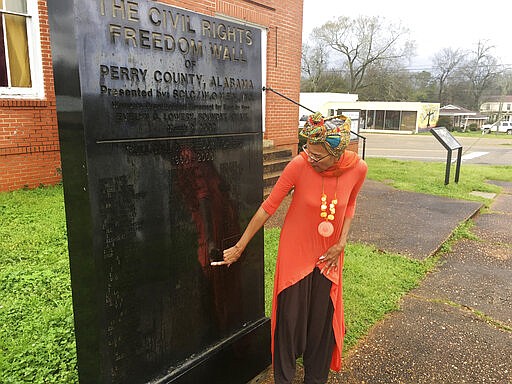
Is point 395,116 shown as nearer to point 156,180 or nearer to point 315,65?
point 315,65

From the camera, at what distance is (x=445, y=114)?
57219 mm

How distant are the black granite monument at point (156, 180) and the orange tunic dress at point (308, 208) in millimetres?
353

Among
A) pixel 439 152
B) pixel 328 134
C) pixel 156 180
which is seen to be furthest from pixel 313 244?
pixel 439 152

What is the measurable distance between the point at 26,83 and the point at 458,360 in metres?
7.04

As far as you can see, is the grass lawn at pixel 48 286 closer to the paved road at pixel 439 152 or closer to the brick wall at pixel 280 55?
the brick wall at pixel 280 55

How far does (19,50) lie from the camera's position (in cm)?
674

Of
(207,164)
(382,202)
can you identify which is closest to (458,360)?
(207,164)

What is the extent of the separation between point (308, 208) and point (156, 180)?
802 mm

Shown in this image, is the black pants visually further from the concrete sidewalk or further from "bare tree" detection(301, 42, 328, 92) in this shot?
"bare tree" detection(301, 42, 328, 92)

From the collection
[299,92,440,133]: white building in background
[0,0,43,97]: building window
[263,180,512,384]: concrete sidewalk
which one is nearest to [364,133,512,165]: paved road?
[263,180,512,384]: concrete sidewalk

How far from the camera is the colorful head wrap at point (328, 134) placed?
6.90 ft

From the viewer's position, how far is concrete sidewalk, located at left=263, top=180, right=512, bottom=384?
2.94 m

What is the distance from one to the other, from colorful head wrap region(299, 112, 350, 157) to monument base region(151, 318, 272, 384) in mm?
1322

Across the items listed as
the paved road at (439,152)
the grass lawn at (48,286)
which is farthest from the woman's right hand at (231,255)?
the paved road at (439,152)
